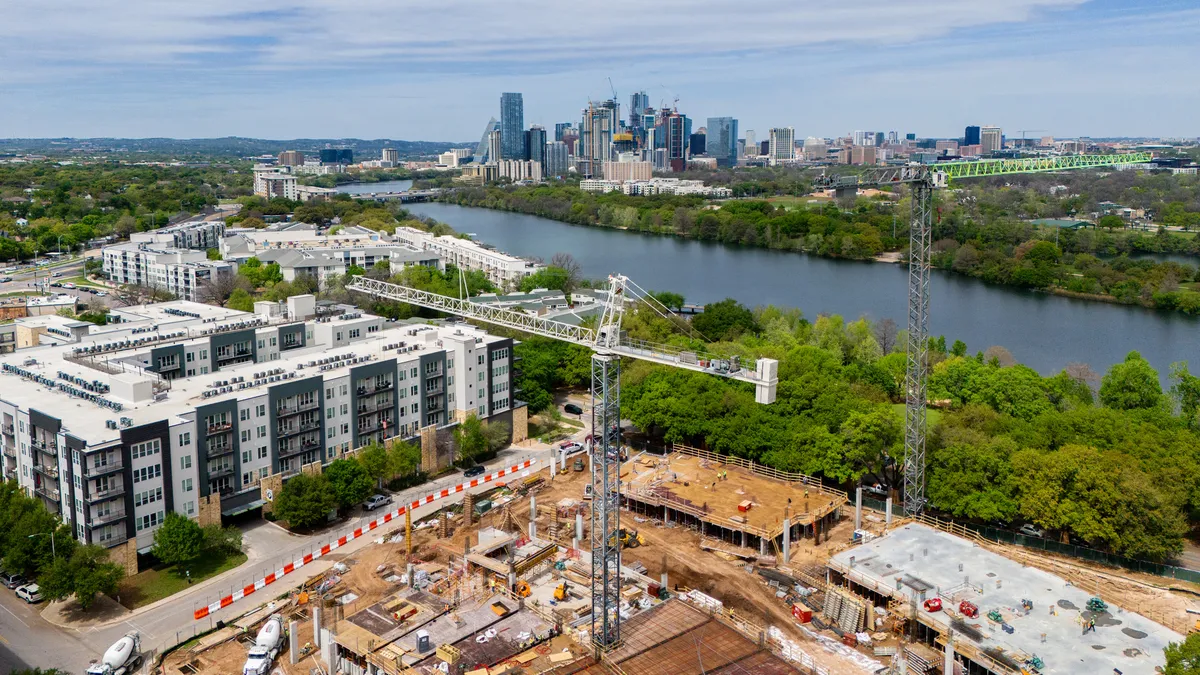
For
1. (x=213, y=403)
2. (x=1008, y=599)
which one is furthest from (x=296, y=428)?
(x=1008, y=599)

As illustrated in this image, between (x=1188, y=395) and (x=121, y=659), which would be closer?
(x=121, y=659)

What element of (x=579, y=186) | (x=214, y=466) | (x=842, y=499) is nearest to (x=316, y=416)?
(x=214, y=466)

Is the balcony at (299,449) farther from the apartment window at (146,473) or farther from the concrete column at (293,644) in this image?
the concrete column at (293,644)

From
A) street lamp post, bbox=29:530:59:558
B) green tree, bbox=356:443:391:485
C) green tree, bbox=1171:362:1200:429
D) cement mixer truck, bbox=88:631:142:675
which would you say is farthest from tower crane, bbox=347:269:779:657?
green tree, bbox=1171:362:1200:429

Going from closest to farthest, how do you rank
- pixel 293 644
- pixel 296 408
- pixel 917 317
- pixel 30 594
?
pixel 293 644, pixel 30 594, pixel 917 317, pixel 296 408

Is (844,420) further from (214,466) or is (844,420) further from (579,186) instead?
(579,186)

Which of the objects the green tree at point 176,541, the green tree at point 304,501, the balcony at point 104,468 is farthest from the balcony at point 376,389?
the balcony at point 104,468

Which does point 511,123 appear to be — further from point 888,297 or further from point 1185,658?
point 1185,658
